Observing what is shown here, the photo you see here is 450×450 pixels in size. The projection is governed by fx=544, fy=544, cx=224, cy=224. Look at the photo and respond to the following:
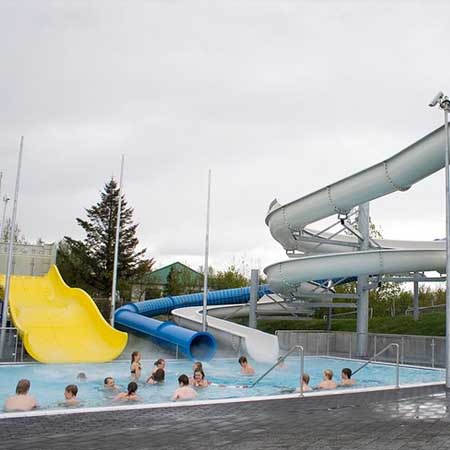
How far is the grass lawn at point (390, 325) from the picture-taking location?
23.2m

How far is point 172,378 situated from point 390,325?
14926 mm

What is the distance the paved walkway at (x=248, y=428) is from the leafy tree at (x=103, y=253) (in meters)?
30.4

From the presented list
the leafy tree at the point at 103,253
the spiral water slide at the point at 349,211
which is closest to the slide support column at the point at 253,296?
the spiral water slide at the point at 349,211


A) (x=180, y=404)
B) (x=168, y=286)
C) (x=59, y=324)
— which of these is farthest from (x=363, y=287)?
(x=168, y=286)

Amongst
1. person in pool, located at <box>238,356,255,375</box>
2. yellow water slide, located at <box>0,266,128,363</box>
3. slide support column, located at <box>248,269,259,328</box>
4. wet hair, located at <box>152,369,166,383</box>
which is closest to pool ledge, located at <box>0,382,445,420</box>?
wet hair, located at <box>152,369,166,383</box>

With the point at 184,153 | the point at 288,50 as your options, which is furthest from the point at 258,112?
the point at 184,153

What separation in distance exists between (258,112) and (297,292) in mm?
7852

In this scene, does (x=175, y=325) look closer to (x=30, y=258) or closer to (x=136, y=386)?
(x=30, y=258)

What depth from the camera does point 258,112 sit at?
15.3 metres

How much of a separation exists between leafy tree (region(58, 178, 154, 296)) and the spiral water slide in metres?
20.3

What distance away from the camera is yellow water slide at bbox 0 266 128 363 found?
49.9 feet

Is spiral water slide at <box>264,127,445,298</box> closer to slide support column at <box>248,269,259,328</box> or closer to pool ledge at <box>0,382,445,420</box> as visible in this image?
slide support column at <box>248,269,259,328</box>

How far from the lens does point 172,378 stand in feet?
45.2

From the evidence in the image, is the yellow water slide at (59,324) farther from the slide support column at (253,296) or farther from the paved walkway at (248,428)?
the paved walkway at (248,428)
